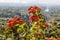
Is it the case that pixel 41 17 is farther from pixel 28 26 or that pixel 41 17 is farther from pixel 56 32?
pixel 56 32

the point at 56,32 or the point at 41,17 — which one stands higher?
the point at 41,17

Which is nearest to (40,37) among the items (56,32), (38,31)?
(38,31)

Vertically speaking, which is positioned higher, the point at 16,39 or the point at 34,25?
the point at 34,25

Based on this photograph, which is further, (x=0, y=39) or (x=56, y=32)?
(x=56, y=32)

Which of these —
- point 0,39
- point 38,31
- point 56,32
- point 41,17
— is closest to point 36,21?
point 41,17

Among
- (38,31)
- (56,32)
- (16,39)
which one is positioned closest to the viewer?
(38,31)

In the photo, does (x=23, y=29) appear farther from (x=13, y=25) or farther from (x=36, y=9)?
(x=36, y=9)

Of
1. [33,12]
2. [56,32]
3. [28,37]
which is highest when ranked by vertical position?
[33,12]

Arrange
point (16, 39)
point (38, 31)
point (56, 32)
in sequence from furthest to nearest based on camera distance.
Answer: point (56, 32)
point (16, 39)
point (38, 31)

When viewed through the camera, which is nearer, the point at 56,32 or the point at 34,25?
the point at 34,25
